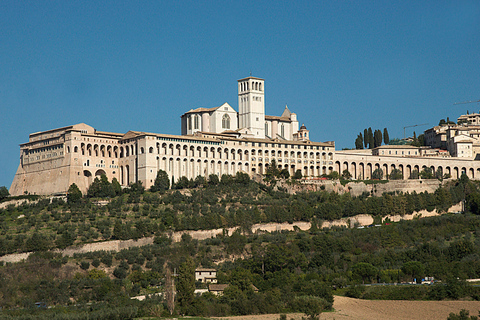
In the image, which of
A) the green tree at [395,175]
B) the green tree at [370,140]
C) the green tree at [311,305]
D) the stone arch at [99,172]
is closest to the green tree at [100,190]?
the stone arch at [99,172]

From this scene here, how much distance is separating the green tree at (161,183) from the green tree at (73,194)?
25.3 ft

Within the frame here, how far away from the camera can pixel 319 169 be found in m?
101

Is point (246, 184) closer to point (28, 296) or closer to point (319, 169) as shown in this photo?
point (319, 169)

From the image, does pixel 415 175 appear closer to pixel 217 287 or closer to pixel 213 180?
pixel 213 180

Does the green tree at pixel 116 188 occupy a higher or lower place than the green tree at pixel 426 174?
lower

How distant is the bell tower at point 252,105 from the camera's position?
105 meters

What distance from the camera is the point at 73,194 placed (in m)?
84.4

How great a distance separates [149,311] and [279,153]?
48879 mm

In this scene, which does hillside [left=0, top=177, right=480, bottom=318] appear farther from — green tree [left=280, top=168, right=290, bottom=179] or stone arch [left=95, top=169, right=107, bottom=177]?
stone arch [left=95, top=169, right=107, bottom=177]

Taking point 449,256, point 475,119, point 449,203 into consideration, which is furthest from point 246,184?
point 475,119

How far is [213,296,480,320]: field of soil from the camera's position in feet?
177

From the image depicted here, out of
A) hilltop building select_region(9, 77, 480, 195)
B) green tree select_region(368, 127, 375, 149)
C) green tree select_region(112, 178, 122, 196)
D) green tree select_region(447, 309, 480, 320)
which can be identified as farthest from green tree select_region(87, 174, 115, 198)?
green tree select_region(368, 127, 375, 149)

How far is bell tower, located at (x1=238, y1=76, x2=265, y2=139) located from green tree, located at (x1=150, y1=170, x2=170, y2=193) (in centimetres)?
1885

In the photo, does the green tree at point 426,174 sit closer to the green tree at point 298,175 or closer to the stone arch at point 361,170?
the stone arch at point 361,170
